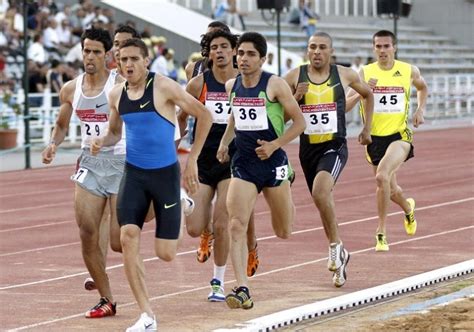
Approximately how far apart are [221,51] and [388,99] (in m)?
3.97

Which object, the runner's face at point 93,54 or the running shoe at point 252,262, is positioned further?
the running shoe at point 252,262

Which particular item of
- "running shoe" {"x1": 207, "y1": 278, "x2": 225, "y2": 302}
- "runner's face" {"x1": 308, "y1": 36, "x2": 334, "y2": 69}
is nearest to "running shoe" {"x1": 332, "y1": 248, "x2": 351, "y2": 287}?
"running shoe" {"x1": 207, "y1": 278, "x2": 225, "y2": 302}

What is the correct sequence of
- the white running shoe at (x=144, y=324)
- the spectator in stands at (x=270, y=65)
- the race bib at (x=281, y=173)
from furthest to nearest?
the spectator in stands at (x=270, y=65) < the race bib at (x=281, y=173) < the white running shoe at (x=144, y=324)

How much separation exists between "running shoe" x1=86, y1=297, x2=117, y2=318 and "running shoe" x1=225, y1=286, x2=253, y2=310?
81 cm

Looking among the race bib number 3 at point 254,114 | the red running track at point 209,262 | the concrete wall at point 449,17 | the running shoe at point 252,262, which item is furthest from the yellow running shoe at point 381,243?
the concrete wall at point 449,17

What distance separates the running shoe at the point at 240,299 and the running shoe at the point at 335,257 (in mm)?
1481

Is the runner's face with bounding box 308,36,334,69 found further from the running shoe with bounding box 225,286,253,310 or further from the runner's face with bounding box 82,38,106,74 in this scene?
the running shoe with bounding box 225,286,253,310

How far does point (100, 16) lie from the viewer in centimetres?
3234

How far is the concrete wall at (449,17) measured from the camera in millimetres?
49219

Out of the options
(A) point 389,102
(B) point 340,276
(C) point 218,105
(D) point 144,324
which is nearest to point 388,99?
(A) point 389,102

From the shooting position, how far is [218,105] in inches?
443

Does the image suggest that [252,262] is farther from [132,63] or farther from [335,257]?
[132,63]

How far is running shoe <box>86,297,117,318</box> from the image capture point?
10.0 m

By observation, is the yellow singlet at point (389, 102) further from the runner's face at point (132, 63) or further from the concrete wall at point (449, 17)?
the concrete wall at point (449, 17)
